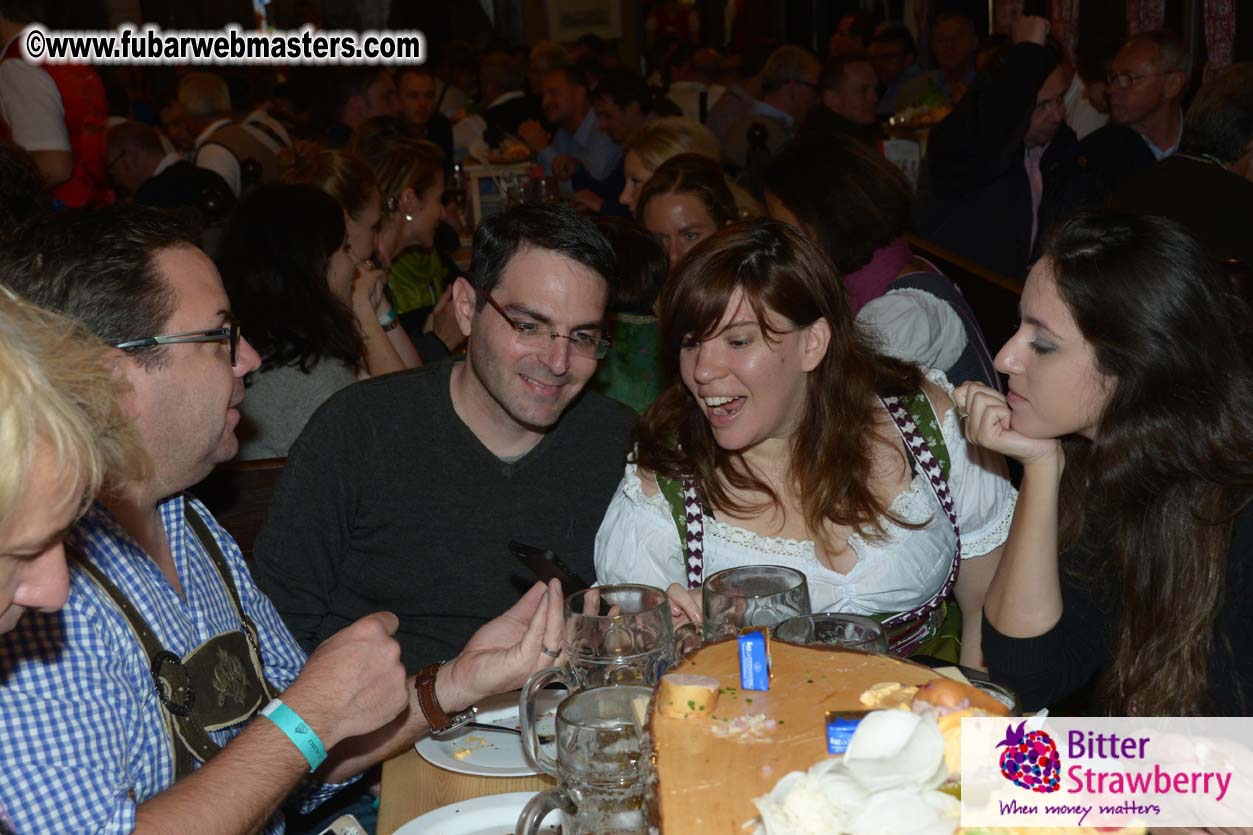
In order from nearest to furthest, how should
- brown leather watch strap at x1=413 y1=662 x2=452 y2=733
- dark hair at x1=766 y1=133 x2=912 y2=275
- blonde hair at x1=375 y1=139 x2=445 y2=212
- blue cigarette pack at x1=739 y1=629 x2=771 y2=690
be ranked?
blue cigarette pack at x1=739 y1=629 x2=771 y2=690 < brown leather watch strap at x1=413 y1=662 x2=452 y2=733 < dark hair at x1=766 y1=133 x2=912 y2=275 < blonde hair at x1=375 y1=139 x2=445 y2=212

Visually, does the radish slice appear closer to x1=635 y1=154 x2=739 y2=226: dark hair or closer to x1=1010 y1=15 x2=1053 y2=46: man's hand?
x1=635 y1=154 x2=739 y2=226: dark hair

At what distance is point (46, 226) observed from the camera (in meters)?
1.64

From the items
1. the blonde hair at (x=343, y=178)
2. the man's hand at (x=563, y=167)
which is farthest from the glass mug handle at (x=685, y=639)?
the man's hand at (x=563, y=167)

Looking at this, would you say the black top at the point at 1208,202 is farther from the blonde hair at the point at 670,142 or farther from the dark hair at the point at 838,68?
the dark hair at the point at 838,68

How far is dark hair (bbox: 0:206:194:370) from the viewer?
62.4 inches

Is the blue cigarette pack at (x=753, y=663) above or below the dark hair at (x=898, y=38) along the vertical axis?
below

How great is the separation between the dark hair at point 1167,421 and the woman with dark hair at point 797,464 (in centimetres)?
44

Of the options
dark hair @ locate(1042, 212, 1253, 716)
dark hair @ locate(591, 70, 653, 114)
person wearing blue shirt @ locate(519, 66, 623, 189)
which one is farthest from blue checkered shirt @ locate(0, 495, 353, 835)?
dark hair @ locate(591, 70, 653, 114)

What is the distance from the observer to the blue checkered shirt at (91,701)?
128 cm

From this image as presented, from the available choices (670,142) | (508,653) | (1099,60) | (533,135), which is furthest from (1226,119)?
(533,135)

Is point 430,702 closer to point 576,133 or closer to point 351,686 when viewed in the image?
point 351,686

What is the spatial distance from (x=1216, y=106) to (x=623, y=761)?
3990 mm

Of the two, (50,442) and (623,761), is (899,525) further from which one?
(50,442)

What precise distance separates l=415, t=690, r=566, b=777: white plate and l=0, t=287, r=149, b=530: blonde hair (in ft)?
2.16
